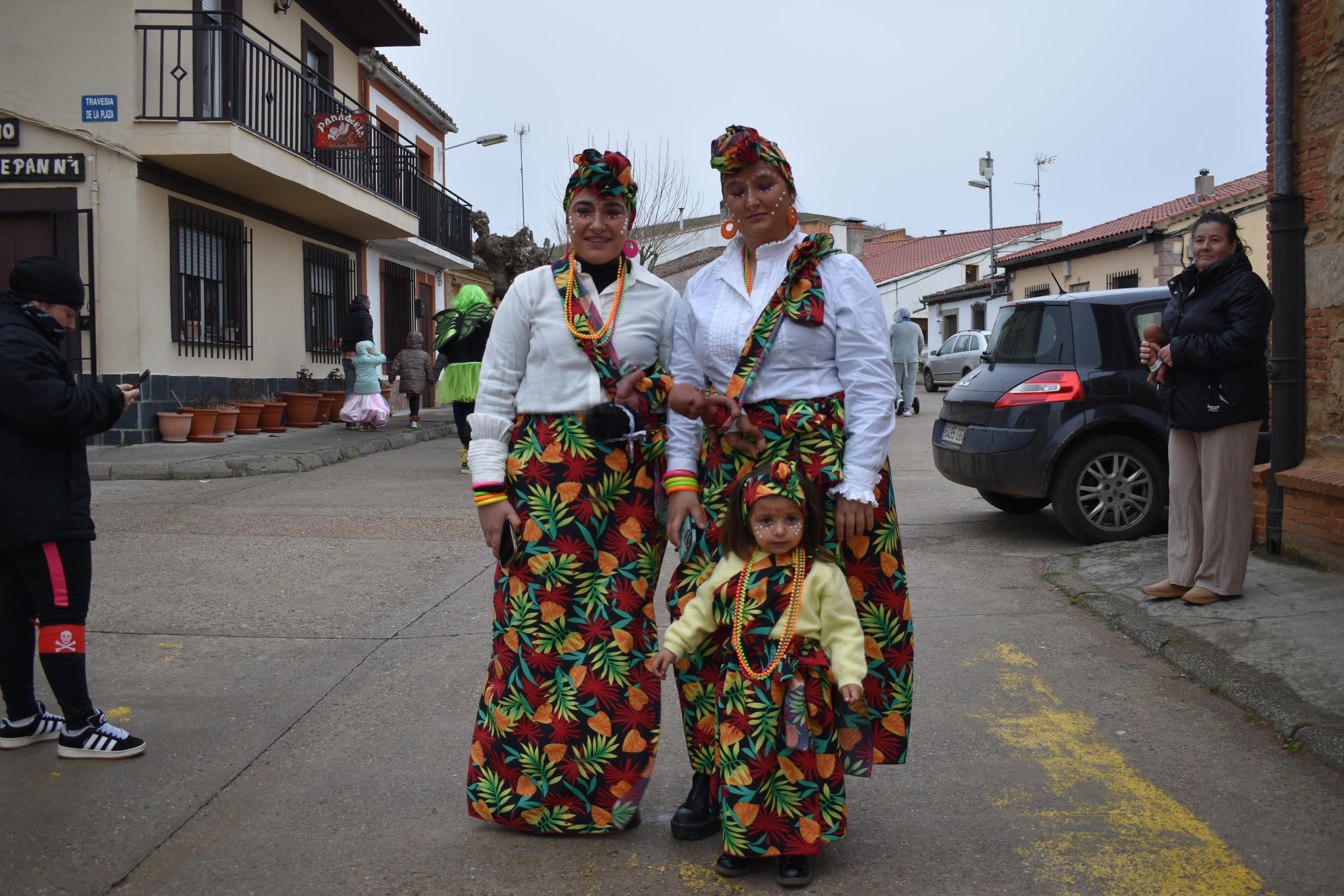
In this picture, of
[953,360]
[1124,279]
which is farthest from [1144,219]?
[953,360]

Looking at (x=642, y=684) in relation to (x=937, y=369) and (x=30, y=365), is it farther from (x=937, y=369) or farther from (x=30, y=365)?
(x=937, y=369)

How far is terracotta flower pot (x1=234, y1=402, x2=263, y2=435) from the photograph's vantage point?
48.5ft

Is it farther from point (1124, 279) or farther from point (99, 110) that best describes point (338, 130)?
point (1124, 279)

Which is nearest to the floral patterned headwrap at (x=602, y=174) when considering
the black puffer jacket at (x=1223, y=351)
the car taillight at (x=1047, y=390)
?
the black puffer jacket at (x=1223, y=351)

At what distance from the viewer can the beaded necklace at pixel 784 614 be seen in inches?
112

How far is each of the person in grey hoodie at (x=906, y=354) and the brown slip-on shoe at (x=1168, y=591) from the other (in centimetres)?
1238

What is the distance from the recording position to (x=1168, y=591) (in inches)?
223

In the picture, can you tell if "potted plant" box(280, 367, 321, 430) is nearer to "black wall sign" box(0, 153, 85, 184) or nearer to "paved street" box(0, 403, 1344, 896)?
"black wall sign" box(0, 153, 85, 184)

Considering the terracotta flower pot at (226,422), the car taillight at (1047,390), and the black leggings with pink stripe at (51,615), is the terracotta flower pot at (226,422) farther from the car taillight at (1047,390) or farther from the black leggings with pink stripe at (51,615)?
the black leggings with pink stripe at (51,615)

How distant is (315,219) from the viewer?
1845 cm

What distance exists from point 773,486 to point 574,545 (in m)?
0.64

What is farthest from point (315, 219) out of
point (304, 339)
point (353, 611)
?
point (353, 611)

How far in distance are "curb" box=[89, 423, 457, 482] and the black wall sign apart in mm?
3813

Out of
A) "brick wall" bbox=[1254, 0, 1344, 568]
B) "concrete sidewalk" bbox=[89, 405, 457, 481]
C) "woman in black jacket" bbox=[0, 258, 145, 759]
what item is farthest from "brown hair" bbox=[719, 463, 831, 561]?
"concrete sidewalk" bbox=[89, 405, 457, 481]
